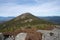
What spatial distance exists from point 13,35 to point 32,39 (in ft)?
8.69

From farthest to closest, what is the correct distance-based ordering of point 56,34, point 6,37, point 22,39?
point 6,37 < point 22,39 < point 56,34

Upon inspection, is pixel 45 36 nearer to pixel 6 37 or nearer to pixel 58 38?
pixel 58 38

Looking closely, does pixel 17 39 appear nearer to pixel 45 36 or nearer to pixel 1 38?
pixel 1 38

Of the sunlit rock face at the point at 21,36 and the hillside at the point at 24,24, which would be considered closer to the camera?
the sunlit rock face at the point at 21,36

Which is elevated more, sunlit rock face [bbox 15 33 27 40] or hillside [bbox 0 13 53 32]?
sunlit rock face [bbox 15 33 27 40]

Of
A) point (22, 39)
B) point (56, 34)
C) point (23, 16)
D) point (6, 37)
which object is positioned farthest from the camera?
point (23, 16)

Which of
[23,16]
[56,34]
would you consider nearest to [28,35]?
[56,34]

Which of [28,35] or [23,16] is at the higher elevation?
[28,35]

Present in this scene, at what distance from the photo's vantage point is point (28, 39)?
19672mm

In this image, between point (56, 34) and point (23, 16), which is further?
point (23, 16)

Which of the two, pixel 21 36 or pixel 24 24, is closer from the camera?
pixel 21 36

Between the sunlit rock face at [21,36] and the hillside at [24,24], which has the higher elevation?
the sunlit rock face at [21,36]

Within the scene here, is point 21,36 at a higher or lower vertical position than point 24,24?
higher

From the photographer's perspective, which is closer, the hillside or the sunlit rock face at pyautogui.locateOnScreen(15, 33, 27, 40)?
the sunlit rock face at pyautogui.locateOnScreen(15, 33, 27, 40)
